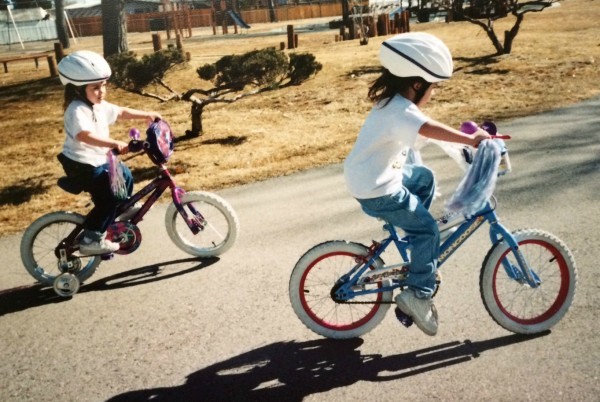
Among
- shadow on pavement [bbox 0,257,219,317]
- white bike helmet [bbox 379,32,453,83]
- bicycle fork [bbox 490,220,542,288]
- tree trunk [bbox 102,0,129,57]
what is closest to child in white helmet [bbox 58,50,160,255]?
shadow on pavement [bbox 0,257,219,317]

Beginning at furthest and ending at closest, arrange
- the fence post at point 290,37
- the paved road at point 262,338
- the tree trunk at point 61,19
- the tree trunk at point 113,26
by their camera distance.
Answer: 1. the tree trunk at point 61,19
2. the fence post at point 290,37
3. the tree trunk at point 113,26
4. the paved road at point 262,338

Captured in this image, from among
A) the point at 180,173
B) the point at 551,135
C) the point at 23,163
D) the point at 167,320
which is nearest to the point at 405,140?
the point at 167,320

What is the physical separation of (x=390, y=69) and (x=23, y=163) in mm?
7663

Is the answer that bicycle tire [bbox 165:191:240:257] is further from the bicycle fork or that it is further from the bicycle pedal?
the bicycle fork

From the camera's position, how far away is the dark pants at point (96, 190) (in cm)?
407

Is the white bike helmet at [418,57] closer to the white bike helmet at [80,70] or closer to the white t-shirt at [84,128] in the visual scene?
the white bike helmet at [80,70]

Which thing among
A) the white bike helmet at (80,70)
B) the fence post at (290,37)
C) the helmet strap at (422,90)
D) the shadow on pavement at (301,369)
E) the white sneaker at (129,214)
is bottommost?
the shadow on pavement at (301,369)

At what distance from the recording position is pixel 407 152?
3227 mm

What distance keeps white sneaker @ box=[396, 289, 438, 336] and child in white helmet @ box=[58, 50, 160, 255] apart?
2.33 meters

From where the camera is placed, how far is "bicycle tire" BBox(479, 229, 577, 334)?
319cm

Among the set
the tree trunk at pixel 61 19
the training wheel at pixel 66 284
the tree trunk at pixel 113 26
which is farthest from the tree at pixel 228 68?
the tree trunk at pixel 61 19

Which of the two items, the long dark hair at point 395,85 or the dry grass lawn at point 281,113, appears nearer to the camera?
the long dark hair at point 395,85

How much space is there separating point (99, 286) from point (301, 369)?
2147 mm

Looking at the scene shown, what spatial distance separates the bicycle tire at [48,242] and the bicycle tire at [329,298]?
205cm
